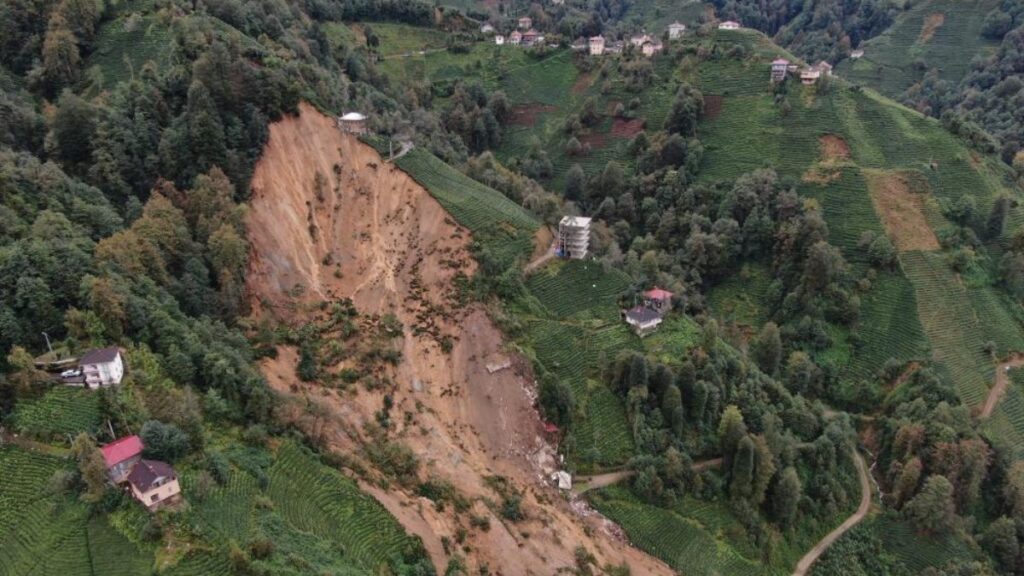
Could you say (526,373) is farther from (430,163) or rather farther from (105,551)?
(105,551)

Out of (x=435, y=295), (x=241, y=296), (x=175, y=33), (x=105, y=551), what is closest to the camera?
(x=105, y=551)

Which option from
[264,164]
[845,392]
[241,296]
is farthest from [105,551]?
[845,392]

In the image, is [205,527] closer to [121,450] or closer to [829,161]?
[121,450]

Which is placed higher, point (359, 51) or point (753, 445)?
point (359, 51)

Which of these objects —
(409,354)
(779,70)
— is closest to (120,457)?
(409,354)

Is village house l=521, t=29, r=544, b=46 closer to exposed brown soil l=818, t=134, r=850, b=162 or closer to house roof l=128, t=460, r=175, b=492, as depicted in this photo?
exposed brown soil l=818, t=134, r=850, b=162

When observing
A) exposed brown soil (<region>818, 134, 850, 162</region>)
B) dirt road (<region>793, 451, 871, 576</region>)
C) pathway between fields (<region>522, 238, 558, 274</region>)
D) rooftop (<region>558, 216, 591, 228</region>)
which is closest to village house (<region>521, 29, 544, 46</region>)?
exposed brown soil (<region>818, 134, 850, 162</region>)
